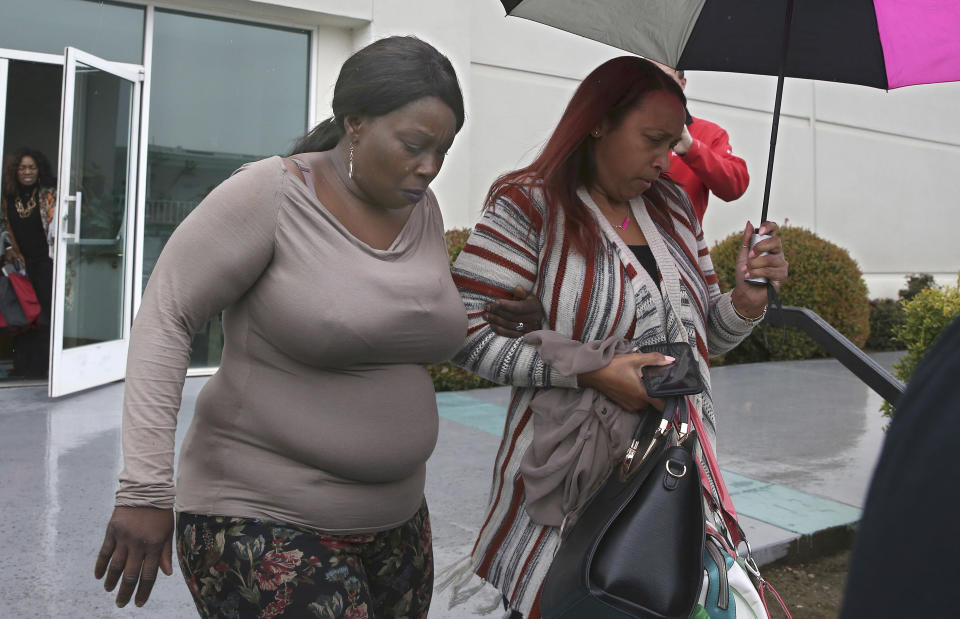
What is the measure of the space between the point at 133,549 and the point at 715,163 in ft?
10.7

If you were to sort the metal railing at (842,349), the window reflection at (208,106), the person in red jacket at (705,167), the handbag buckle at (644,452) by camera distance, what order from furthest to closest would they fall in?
the window reflection at (208,106) → the person in red jacket at (705,167) → the metal railing at (842,349) → the handbag buckle at (644,452)

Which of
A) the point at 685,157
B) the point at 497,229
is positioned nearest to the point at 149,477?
the point at 497,229

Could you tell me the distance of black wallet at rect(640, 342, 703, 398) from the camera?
2.04 metres

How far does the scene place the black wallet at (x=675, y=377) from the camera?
2.04 meters

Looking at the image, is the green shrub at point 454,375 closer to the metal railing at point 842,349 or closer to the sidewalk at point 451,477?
the sidewalk at point 451,477

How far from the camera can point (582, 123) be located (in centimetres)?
239

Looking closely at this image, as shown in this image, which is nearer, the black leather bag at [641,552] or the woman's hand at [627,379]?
the black leather bag at [641,552]

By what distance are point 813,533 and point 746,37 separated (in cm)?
278

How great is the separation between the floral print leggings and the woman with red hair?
1.69 ft

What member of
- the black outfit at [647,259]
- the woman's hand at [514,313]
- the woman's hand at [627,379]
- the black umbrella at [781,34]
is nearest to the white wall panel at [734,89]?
the black umbrella at [781,34]

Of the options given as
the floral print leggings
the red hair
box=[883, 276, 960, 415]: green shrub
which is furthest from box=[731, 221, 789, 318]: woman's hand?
box=[883, 276, 960, 415]: green shrub

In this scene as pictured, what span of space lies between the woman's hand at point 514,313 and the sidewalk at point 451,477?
1.81 meters

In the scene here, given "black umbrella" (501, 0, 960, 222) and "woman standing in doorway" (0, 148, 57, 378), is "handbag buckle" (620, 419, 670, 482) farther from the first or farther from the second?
"woman standing in doorway" (0, 148, 57, 378)

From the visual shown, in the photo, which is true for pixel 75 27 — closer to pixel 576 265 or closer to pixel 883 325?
pixel 576 265
